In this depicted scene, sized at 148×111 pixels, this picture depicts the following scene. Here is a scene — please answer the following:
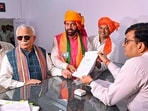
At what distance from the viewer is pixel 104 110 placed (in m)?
1.18

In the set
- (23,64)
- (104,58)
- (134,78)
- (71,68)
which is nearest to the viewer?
(134,78)

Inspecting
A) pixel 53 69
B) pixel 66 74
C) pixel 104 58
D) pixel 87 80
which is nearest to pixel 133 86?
pixel 87 80

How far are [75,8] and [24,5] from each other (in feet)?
3.92

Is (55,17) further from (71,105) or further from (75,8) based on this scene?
(71,105)

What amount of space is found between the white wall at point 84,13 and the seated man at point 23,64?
1322mm

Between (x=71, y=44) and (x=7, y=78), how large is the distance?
2.69 ft

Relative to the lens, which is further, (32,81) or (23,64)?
(23,64)

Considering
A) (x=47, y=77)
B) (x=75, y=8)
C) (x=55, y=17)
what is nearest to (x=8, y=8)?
(x=55, y=17)

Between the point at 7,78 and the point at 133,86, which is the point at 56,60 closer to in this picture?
the point at 7,78

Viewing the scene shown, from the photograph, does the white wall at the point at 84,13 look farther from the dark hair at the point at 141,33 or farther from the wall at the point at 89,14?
the dark hair at the point at 141,33

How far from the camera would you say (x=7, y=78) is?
1.75m

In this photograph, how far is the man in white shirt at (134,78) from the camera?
107cm

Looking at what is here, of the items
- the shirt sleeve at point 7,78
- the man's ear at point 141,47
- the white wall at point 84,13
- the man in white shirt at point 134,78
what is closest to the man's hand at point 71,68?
the shirt sleeve at point 7,78

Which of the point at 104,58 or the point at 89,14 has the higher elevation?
the point at 89,14
